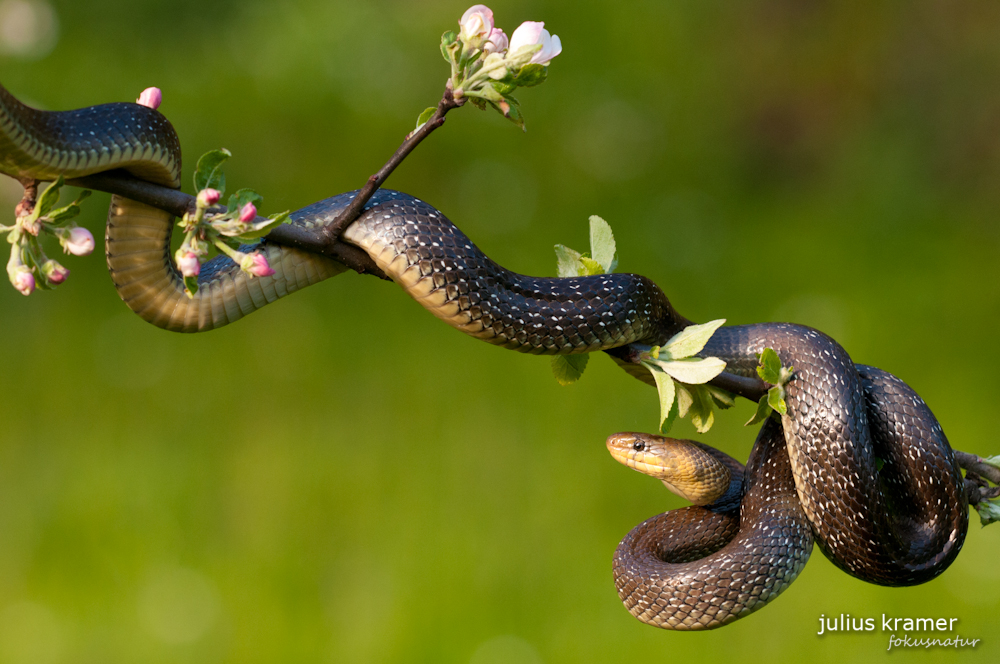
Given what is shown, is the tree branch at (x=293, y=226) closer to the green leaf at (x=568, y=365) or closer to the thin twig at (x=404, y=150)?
the thin twig at (x=404, y=150)

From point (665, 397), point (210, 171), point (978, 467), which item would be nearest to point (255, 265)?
point (210, 171)

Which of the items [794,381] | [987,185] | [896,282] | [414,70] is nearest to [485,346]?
[414,70]

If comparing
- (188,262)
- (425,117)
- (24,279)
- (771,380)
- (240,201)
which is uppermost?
(425,117)

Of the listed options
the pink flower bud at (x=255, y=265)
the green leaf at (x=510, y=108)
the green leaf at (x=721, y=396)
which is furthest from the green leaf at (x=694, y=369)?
the pink flower bud at (x=255, y=265)

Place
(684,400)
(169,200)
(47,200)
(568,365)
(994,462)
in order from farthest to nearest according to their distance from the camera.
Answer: (568,365), (994,462), (684,400), (169,200), (47,200)

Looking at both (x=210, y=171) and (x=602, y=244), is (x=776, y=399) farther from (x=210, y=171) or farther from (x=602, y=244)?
(x=210, y=171)

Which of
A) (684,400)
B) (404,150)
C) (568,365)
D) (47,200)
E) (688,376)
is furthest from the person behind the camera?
(568,365)

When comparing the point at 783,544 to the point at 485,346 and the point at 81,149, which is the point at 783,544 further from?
the point at 485,346
